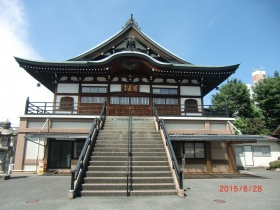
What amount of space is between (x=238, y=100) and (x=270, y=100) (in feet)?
18.9

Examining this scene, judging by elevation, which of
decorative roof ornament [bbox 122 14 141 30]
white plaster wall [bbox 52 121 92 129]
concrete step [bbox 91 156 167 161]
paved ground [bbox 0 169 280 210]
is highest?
decorative roof ornament [bbox 122 14 141 30]

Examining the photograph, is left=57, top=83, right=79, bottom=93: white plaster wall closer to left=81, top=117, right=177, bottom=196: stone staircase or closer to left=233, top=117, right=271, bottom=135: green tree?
left=81, top=117, right=177, bottom=196: stone staircase

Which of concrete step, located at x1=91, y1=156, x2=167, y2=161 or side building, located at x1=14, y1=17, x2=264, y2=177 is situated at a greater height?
side building, located at x1=14, y1=17, x2=264, y2=177

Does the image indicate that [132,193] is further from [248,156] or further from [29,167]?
[248,156]

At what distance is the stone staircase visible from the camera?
7.39m

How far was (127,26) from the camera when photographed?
678 inches

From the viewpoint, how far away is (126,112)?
15.9 m

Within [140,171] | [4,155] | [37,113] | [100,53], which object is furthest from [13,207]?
[100,53]

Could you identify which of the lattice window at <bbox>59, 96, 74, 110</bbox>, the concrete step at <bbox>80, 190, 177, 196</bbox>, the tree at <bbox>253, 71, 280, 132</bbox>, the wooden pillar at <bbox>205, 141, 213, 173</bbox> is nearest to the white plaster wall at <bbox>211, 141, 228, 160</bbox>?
the wooden pillar at <bbox>205, 141, 213, 173</bbox>

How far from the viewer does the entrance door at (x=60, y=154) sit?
13.9m

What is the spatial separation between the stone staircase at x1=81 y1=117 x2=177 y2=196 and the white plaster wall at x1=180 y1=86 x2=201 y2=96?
624 cm

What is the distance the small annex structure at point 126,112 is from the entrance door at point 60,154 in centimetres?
6

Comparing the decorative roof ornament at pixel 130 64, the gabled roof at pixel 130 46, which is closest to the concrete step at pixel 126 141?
the decorative roof ornament at pixel 130 64

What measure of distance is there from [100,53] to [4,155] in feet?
32.3
